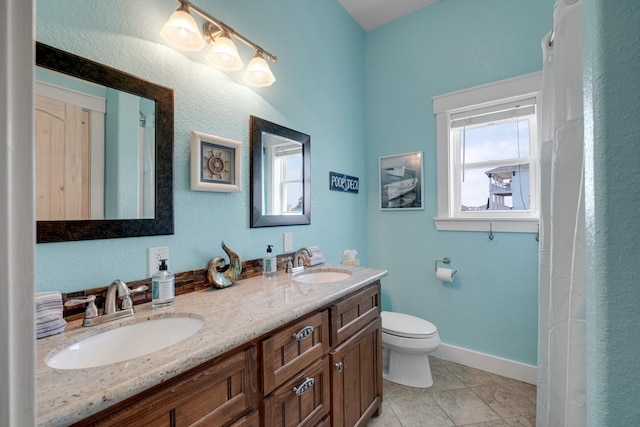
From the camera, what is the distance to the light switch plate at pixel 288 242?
5.74 feet

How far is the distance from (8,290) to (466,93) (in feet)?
8.59

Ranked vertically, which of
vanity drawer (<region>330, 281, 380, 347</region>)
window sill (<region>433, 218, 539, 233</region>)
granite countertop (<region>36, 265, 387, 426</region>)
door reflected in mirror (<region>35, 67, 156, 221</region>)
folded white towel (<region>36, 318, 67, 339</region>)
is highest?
door reflected in mirror (<region>35, 67, 156, 221</region>)

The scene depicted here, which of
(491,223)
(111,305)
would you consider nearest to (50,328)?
(111,305)

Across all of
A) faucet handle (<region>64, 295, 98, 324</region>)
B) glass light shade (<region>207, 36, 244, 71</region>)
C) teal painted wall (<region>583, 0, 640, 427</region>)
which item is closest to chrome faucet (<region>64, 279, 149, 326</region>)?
faucet handle (<region>64, 295, 98, 324</region>)

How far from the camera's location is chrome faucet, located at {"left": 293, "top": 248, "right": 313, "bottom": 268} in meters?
1.77

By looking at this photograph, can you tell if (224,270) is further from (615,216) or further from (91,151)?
(615,216)

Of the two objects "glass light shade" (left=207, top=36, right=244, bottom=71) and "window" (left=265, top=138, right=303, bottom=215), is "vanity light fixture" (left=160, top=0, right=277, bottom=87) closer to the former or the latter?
"glass light shade" (left=207, top=36, right=244, bottom=71)

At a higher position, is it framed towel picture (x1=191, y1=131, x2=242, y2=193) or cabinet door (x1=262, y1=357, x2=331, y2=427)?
framed towel picture (x1=191, y1=131, x2=242, y2=193)

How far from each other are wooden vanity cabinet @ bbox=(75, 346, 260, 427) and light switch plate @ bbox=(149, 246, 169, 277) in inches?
22.5

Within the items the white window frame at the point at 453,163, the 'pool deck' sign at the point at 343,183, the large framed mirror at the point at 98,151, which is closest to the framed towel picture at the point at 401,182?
the white window frame at the point at 453,163

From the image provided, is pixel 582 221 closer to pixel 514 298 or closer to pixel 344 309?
pixel 344 309

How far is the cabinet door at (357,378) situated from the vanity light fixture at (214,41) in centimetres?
145

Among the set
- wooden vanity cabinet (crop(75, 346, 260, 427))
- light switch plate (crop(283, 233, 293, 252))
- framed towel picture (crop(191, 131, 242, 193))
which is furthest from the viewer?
light switch plate (crop(283, 233, 293, 252))

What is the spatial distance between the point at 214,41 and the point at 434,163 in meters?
1.84
